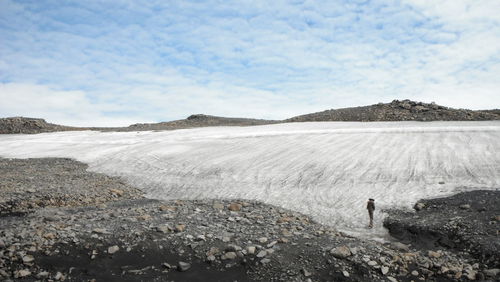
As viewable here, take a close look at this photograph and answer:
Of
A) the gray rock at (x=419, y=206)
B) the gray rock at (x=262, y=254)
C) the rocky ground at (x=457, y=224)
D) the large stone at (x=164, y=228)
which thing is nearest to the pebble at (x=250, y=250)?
the gray rock at (x=262, y=254)

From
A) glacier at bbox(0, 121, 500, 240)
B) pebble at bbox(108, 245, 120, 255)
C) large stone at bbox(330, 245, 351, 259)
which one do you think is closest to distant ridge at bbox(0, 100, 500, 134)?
glacier at bbox(0, 121, 500, 240)

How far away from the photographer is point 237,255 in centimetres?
1046

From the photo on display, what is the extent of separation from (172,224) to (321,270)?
15.8 ft

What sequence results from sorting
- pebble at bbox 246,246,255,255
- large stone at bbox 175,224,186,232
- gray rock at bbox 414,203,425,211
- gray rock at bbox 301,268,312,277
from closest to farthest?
1. gray rock at bbox 301,268,312,277
2. pebble at bbox 246,246,255,255
3. large stone at bbox 175,224,186,232
4. gray rock at bbox 414,203,425,211

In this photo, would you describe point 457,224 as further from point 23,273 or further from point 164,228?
point 23,273

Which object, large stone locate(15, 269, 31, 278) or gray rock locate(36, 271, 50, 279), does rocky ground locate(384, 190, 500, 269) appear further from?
large stone locate(15, 269, 31, 278)

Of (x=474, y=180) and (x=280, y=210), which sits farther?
(x=474, y=180)

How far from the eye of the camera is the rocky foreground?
9.74 meters

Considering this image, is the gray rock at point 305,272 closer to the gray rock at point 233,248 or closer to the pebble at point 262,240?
the pebble at point 262,240

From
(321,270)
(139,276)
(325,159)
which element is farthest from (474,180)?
(139,276)

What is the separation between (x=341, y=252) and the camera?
1047cm

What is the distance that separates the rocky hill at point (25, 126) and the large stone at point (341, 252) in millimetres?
44802

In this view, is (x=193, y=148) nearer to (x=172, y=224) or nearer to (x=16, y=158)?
(x=16, y=158)

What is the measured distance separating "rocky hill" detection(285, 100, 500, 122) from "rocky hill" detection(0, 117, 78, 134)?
30.7 m
